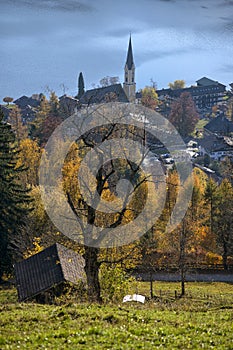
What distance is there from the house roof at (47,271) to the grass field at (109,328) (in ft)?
19.8

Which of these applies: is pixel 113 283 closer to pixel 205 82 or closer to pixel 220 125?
pixel 220 125

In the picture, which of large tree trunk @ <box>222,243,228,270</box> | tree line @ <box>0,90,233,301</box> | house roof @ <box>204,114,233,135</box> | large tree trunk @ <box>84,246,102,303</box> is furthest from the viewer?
house roof @ <box>204,114,233,135</box>

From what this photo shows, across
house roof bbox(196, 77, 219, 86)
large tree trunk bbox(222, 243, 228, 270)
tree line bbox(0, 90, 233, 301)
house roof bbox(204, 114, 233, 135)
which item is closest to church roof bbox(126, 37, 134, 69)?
house roof bbox(204, 114, 233, 135)

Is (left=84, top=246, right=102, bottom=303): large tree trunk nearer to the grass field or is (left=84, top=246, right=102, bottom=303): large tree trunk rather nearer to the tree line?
the grass field

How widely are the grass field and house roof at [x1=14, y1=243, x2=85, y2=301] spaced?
238 inches

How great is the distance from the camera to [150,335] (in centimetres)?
946

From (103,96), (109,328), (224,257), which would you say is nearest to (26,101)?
(103,96)

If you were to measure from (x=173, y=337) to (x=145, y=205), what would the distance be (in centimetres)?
2222

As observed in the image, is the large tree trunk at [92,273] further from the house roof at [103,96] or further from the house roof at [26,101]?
the house roof at [26,101]

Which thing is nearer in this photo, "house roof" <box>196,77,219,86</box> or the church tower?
the church tower

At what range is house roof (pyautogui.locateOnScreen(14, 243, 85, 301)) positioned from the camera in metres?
18.8

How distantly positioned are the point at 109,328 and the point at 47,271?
10.0m

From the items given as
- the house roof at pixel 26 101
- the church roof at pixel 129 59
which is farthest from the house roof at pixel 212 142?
the house roof at pixel 26 101

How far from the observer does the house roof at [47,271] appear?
18759 millimetres
